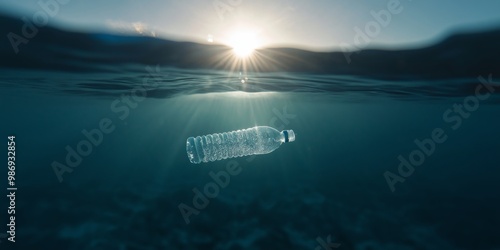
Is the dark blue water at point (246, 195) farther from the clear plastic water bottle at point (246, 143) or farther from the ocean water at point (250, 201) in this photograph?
the clear plastic water bottle at point (246, 143)

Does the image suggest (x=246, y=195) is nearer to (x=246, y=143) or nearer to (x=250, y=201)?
(x=250, y=201)

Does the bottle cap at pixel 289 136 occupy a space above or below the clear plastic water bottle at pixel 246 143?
below

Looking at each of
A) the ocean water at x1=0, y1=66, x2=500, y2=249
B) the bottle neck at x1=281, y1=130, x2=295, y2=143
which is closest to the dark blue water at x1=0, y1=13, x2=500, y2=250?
the ocean water at x1=0, y1=66, x2=500, y2=249

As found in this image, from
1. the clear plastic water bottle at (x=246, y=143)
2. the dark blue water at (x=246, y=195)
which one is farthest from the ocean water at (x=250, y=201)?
the clear plastic water bottle at (x=246, y=143)

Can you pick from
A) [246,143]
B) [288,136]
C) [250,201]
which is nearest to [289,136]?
[288,136]

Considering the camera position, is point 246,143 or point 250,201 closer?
point 250,201

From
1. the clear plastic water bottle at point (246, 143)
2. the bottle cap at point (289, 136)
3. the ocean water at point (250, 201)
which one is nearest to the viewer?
the bottle cap at point (289, 136)

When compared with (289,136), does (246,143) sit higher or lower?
higher

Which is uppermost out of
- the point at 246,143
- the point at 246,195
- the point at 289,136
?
the point at 246,143

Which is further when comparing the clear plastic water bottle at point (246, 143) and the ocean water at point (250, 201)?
the clear plastic water bottle at point (246, 143)

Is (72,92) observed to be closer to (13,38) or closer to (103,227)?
(13,38)

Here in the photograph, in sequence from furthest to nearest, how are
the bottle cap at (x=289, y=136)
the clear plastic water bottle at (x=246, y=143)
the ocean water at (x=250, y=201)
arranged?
1. the clear plastic water bottle at (x=246, y=143)
2. the ocean water at (x=250, y=201)
3. the bottle cap at (x=289, y=136)

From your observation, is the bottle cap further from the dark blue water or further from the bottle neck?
the dark blue water
